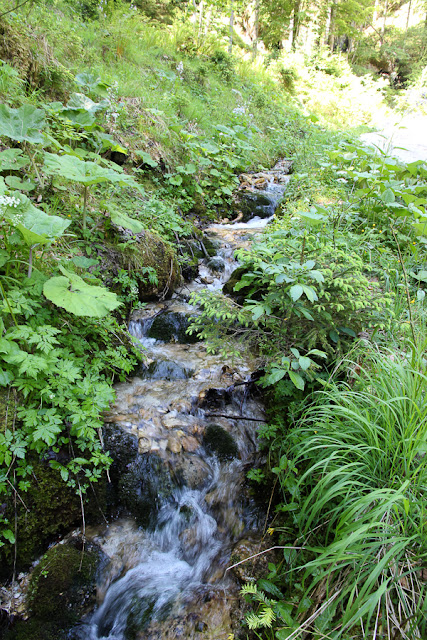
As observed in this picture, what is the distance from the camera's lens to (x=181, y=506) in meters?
2.45

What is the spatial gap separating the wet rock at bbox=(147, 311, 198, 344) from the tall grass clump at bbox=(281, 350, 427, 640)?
2045mm

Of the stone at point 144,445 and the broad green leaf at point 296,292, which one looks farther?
the stone at point 144,445

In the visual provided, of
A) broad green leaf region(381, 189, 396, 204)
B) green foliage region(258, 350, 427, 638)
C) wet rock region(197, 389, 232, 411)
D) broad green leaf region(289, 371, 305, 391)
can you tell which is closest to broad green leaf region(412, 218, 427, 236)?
broad green leaf region(381, 189, 396, 204)

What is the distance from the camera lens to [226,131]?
758 centimetres

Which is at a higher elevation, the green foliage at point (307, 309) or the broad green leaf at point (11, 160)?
the broad green leaf at point (11, 160)

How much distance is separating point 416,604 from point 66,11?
10.3m

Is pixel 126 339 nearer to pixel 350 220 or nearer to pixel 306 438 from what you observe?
pixel 306 438

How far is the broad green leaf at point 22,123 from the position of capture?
2.85 m

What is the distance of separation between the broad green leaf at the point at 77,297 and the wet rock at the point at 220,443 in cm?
133

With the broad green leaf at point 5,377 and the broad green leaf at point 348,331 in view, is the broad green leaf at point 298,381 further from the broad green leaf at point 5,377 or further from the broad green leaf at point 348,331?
the broad green leaf at point 5,377

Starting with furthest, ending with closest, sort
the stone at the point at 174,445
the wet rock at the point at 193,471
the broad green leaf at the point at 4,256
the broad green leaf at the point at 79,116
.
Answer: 1. the broad green leaf at the point at 79,116
2. the stone at the point at 174,445
3. the wet rock at the point at 193,471
4. the broad green leaf at the point at 4,256

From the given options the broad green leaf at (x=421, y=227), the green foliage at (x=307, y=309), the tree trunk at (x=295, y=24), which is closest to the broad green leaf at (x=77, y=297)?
the green foliage at (x=307, y=309)

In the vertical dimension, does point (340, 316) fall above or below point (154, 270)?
above

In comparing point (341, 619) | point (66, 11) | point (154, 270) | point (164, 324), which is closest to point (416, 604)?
point (341, 619)
